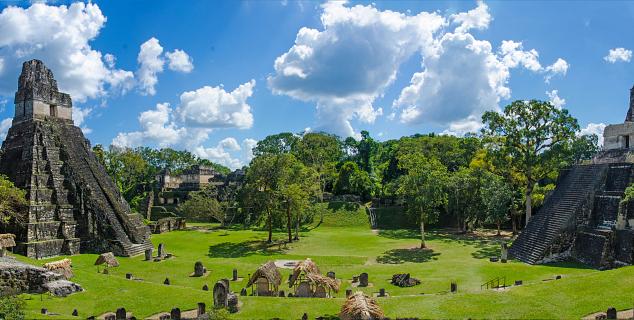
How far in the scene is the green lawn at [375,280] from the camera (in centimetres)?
1867

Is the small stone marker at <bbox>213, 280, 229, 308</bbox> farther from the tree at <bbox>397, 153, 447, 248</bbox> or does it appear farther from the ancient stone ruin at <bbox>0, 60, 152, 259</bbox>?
the tree at <bbox>397, 153, 447, 248</bbox>

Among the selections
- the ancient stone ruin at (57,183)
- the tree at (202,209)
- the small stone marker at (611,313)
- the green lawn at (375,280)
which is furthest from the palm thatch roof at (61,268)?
the tree at (202,209)

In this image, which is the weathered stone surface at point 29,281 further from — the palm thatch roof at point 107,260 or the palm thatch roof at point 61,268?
the palm thatch roof at point 107,260

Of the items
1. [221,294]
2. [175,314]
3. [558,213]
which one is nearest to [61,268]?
[175,314]

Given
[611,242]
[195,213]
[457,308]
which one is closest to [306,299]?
[457,308]

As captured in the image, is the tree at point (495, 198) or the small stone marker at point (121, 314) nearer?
the small stone marker at point (121, 314)

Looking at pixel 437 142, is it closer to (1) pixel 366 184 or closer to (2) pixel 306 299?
(1) pixel 366 184

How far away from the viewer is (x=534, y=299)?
19031mm

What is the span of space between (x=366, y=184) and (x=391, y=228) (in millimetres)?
12755

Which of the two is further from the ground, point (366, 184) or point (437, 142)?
point (437, 142)

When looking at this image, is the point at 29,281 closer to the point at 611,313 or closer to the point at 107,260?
the point at 107,260

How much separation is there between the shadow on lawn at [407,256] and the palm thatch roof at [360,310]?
1625 cm

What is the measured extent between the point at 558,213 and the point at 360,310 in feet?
71.7

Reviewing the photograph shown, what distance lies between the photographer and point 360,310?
16469mm
